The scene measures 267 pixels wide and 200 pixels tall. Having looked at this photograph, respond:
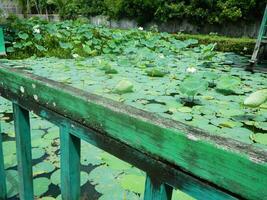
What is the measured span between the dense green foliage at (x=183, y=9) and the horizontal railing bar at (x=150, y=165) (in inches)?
309

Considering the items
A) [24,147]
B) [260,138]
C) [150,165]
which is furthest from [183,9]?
[150,165]

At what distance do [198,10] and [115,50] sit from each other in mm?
4640

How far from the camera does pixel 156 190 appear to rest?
1.38 ft

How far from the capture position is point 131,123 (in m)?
0.43

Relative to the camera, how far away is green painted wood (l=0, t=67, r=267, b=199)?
31 centimetres

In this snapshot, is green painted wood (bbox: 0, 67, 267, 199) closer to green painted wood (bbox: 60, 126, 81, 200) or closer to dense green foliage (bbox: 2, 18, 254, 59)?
green painted wood (bbox: 60, 126, 81, 200)

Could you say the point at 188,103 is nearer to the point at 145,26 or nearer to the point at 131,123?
the point at 131,123

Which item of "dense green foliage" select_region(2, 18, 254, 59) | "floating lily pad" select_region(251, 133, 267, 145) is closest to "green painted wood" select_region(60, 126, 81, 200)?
"floating lily pad" select_region(251, 133, 267, 145)

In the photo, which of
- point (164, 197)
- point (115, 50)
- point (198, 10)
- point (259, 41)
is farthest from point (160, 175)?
point (198, 10)

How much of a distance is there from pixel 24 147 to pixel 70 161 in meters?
0.17

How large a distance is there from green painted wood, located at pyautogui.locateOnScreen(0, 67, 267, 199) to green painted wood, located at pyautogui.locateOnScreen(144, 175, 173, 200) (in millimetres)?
44

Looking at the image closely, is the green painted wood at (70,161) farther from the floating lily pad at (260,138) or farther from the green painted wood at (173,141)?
the floating lily pad at (260,138)

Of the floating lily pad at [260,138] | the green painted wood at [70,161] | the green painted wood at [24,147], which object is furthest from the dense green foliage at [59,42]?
the green painted wood at [70,161]

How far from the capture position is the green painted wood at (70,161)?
54cm
